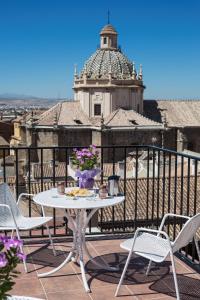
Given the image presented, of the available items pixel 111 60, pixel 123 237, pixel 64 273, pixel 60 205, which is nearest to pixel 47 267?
pixel 64 273

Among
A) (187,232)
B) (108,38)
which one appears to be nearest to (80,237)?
(187,232)

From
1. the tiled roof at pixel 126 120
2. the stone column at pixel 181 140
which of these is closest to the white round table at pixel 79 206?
the tiled roof at pixel 126 120

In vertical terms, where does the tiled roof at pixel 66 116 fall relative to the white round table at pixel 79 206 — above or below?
above

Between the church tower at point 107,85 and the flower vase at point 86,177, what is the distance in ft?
108

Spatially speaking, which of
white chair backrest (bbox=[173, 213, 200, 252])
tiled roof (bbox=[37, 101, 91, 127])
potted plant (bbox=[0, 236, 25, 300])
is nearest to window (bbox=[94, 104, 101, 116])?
tiled roof (bbox=[37, 101, 91, 127])

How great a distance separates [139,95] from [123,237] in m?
34.7

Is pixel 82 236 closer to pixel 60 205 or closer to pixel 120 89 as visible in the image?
pixel 60 205

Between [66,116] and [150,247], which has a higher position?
[66,116]

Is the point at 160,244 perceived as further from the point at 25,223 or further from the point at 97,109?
the point at 97,109

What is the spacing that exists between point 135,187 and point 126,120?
97.0 feet

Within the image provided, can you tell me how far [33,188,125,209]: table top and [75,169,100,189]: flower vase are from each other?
26 cm

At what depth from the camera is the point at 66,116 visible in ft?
119

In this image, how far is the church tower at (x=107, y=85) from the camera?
3778 centimetres

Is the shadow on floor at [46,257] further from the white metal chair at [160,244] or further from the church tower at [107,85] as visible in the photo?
the church tower at [107,85]
